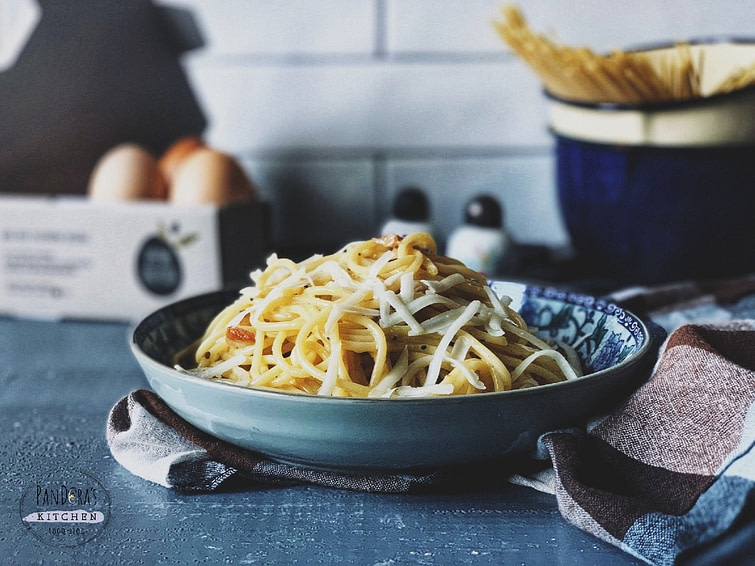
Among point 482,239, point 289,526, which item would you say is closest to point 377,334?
point 289,526

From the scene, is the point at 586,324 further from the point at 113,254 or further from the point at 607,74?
the point at 113,254

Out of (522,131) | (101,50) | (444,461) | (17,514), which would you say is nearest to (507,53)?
(522,131)

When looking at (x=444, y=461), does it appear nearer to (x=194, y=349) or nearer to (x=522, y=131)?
(x=194, y=349)

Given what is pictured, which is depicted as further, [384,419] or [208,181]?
[208,181]

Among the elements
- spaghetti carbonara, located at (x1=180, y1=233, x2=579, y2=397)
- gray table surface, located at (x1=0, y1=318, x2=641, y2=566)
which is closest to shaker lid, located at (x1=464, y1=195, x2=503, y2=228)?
spaghetti carbonara, located at (x1=180, y1=233, x2=579, y2=397)

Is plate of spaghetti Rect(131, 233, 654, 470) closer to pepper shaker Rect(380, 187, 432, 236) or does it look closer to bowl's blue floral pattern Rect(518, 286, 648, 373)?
bowl's blue floral pattern Rect(518, 286, 648, 373)

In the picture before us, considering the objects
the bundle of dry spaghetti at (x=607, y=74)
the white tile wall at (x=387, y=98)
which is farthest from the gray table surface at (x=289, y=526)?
the white tile wall at (x=387, y=98)
